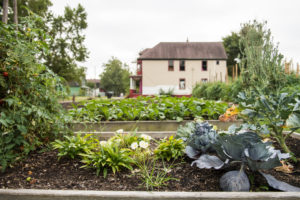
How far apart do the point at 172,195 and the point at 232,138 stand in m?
0.70

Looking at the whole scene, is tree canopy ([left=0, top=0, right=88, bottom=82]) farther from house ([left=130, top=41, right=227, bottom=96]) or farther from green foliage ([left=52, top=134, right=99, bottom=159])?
green foliage ([left=52, top=134, right=99, bottom=159])

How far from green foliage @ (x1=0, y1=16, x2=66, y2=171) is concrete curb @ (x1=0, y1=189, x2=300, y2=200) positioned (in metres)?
0.44

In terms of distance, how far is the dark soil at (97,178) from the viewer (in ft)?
5.74

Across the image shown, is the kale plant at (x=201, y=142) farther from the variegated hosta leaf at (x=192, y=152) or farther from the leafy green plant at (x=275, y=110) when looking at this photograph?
the leafy green plant at (x=275, y=110)

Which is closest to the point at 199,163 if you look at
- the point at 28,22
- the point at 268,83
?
the point at 28,22

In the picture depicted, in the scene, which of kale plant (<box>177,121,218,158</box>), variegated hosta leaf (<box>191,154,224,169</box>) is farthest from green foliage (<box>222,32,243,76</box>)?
variegated hosta leaf (<box>191,154,224,169</box>)

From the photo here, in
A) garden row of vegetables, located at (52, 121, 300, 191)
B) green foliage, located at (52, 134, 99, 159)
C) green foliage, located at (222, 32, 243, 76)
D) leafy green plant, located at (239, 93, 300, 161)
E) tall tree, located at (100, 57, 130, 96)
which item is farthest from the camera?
tall tree, located at (100, 57, 130, 96)

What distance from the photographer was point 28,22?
2094 mm

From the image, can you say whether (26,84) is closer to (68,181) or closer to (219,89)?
(68,181)

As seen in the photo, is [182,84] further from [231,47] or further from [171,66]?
[231,47]

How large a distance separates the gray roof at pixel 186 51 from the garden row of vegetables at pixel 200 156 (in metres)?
20.7

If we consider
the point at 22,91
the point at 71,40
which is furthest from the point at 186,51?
the point at 22,91

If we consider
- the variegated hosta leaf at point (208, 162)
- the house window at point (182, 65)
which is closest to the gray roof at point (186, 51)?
the house window at point (182, 65)

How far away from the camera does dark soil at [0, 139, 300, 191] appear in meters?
1.75
